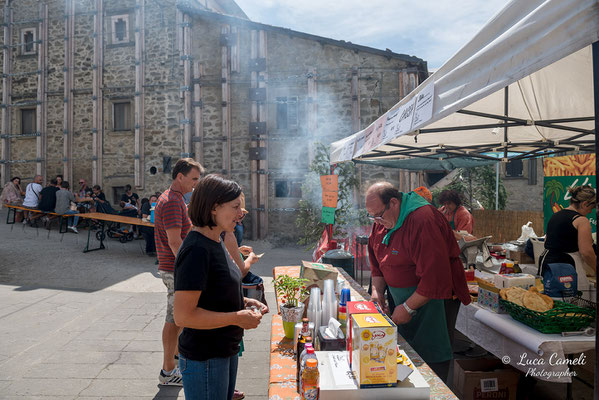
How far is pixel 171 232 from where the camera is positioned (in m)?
3.12

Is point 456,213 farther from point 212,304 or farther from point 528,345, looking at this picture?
point 212,304

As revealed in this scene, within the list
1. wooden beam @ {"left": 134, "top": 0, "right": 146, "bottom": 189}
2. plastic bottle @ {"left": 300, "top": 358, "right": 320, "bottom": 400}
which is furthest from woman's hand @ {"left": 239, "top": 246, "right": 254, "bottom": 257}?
wooden beam @ {"left": 134, "top": 0, "right": 146, "bottom": 189}

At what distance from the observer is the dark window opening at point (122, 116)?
14.5 m

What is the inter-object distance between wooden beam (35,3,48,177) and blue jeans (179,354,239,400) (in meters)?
16.2

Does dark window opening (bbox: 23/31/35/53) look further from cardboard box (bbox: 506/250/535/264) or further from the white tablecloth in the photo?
the white tablecloth

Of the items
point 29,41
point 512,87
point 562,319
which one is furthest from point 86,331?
point 29,41

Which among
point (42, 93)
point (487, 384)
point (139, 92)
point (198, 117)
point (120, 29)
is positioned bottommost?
point (487, 384)

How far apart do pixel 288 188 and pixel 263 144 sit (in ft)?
5.77

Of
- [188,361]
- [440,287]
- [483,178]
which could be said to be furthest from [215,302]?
[483,178]

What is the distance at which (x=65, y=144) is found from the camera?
14516 millimetres

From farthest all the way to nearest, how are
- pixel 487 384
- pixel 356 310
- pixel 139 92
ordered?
pixel 139 92 < pixel 487 384 < pixel 356 310

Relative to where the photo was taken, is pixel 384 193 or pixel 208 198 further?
pixel 384 193

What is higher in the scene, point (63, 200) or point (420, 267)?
point (63, 200)

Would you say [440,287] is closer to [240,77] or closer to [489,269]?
[489,269]
